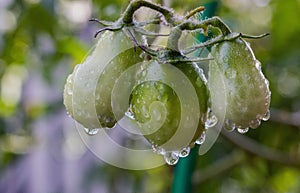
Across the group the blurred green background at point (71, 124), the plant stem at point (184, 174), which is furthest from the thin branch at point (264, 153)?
the plant stem at point (184, 174)

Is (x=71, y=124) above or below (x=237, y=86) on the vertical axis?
below

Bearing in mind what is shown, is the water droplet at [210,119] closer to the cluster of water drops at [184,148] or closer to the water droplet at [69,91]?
the cluster of water drops at [184,148]

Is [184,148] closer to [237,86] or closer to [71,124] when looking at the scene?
[237,86]

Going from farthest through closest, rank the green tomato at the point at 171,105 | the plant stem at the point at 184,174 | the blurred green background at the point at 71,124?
the blurred green background at the point at 71,124 → the plant stem at the point at 184,174 → the green tomato at the point at 171,105

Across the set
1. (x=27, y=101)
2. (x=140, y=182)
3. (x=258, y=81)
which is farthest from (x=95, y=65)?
(x=27, y=101)

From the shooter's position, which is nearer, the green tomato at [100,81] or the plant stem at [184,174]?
the green tomato at [100,81]

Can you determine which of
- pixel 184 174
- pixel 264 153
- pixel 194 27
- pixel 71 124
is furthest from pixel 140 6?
pixel 71 124

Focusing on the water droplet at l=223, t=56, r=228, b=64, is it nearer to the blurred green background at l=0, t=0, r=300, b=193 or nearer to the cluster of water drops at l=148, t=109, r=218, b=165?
the cluster of water drops at l=148, t=109, r=218, b=165
